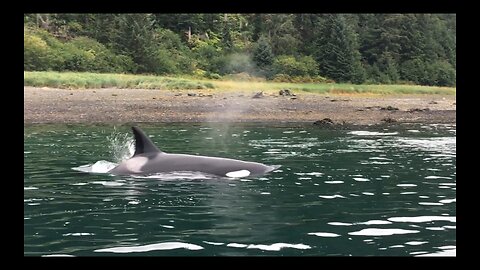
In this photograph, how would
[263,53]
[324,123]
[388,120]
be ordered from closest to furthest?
1. [324,123]
2. [388,120]
3. [263,53]

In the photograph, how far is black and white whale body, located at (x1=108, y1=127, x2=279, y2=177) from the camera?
62.4 feet

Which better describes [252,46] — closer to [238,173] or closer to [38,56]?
[38,56]

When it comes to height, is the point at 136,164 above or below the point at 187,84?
below

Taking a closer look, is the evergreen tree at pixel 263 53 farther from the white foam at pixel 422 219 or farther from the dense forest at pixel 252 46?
the white foam at pixel 422 219

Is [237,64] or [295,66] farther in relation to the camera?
[295,66]

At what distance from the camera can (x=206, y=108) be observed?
44156mm

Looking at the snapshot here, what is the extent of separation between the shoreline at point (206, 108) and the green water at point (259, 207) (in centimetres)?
1195

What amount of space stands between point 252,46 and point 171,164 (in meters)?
44.1

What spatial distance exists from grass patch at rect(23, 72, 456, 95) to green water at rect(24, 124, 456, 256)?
1940 cm

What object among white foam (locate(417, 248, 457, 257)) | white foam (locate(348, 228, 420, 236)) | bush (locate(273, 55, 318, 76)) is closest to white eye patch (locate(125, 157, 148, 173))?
white foam (locate(348, 228, 420, 236))

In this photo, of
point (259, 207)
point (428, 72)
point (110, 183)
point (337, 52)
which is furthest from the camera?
point (428, 72)

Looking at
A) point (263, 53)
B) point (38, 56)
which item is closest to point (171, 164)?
point (38, 56)

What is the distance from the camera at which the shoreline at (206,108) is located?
130 feet
